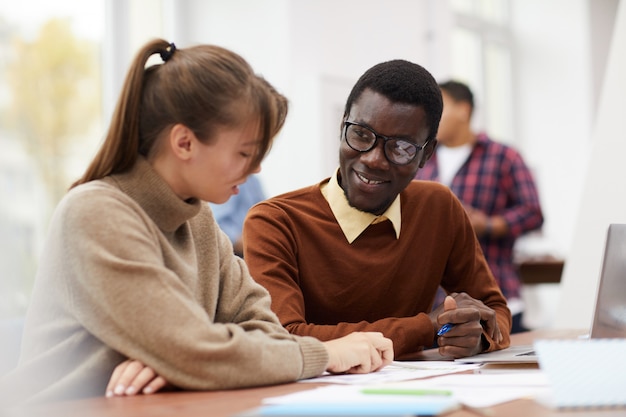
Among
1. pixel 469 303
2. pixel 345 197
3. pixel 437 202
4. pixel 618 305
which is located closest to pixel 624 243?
pixel 618 305

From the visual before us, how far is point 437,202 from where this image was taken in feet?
6.97

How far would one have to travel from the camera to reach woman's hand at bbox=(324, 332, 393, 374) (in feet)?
4.69

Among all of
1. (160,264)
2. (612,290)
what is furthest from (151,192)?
(612,290)

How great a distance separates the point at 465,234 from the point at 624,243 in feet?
1.44

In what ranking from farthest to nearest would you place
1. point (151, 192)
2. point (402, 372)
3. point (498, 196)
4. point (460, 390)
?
point (498, 196) → point (402, 372) → point (151, 192) → point (460, 390)

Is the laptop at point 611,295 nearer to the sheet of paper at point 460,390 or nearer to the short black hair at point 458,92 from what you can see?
the sheet of paper at point 460,390

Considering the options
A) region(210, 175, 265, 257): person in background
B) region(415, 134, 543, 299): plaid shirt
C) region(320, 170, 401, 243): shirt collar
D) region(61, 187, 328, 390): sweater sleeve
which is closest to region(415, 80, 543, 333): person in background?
region(415, 134, 543, 299): plaid shirt

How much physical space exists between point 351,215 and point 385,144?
0.20m

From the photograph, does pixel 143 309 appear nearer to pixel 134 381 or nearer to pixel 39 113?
pixel 134 381

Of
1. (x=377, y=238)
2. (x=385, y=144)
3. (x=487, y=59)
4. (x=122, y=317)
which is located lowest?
(x=487, y=59)

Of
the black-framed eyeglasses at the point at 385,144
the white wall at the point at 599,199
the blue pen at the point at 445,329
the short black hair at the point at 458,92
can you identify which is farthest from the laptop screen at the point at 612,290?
the short black hair at the point at 458,92

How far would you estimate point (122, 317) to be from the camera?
3.98 feet

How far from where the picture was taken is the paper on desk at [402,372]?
1337mm

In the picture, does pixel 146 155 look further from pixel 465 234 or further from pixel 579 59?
pixel 579 59
